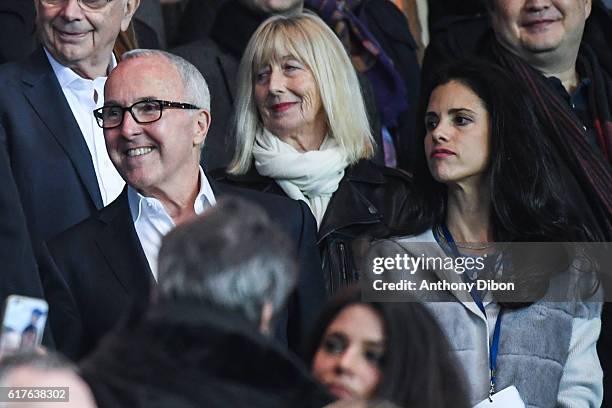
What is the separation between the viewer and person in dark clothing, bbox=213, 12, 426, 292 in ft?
17.6

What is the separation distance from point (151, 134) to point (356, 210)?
96 centimetres

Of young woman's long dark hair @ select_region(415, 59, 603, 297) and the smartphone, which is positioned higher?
young woman's long dark hair @ select_region(415, 59, 603, 297)

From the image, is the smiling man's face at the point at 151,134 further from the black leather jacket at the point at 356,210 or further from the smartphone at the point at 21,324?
the smartphone at the point at 21,324

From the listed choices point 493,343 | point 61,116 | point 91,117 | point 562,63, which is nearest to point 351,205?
point 493,343

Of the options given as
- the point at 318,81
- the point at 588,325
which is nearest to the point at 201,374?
the point at 588,325

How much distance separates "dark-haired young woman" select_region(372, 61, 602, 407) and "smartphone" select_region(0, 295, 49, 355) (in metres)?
1.84

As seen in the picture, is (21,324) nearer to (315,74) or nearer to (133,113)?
(133,113)

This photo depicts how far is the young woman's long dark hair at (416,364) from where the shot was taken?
10.6 feet

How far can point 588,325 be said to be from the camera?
496cm

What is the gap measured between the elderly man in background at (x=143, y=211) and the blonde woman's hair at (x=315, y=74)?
0.62 m

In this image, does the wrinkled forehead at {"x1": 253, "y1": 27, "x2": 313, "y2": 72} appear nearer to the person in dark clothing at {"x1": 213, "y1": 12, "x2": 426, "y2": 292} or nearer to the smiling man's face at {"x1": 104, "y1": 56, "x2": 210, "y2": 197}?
the person in dark clothing at {"x1": 213, "y1": 12, "x2": 426, "y2": 292}

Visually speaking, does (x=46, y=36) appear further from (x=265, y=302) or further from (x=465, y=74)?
(x=265, y=302)

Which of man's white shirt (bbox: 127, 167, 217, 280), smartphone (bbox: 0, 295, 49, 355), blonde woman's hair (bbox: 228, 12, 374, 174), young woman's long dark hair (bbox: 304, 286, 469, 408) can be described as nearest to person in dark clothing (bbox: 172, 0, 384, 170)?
blonde woman's hair (bbox: 228, 12, 374, 174)

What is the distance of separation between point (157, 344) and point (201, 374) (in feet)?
0.33
